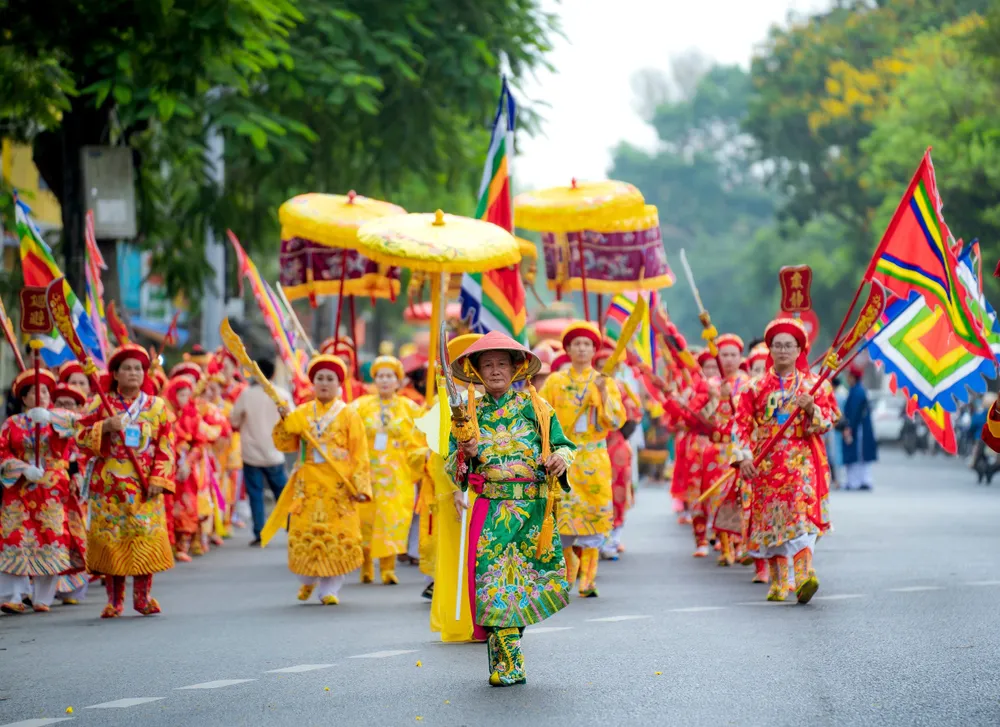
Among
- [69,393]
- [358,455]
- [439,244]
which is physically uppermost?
[439,244]

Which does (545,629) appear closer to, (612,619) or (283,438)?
(612,619)

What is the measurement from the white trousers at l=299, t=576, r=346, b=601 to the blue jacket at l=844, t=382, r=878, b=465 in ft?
46.6

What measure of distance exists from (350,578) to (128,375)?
3409 mm

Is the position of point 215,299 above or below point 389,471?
above

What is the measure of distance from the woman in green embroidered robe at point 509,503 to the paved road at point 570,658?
0.33 m

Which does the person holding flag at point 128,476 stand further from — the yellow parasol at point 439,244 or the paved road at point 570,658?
the yellow parasol at point 439,244

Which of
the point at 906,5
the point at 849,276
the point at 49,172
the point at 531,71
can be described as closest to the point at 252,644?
the point at 49,172

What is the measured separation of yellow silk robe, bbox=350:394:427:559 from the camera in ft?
42.5

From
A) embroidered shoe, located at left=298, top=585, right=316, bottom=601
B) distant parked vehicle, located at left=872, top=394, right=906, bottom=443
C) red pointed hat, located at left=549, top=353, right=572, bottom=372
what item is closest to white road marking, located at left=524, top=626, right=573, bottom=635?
embroidered shoe, located at left=298, top=585, right=316, bottom=601

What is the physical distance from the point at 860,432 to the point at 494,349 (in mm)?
17226

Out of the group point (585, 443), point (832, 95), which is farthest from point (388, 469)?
point (832, 95)

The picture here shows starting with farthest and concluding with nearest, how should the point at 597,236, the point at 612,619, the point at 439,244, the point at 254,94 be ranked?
the point at 254,94
the point at 597,236
the point at 439,244
the point at 612,619

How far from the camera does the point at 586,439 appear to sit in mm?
11883

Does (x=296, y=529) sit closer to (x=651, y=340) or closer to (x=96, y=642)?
(x=96, y=642)
